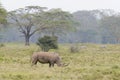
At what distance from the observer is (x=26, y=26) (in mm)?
59156

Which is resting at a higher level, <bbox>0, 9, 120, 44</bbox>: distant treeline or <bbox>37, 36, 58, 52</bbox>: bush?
<bbox>37, 36, 58, 52</bbox>: bush

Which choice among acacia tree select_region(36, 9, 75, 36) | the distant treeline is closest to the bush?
acacia tree select_region(36, 9, 75, 36)

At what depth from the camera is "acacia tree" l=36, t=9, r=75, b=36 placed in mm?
57625

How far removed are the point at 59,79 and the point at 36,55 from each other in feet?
19.6

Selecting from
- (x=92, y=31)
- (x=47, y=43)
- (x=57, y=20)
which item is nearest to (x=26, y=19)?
(x=57, y=20)

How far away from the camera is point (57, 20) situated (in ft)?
195

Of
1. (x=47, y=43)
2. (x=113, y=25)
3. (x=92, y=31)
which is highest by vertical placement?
(x=47, y=43)

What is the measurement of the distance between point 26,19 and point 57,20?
5.47 meters

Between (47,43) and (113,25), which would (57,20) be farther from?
(113,25)

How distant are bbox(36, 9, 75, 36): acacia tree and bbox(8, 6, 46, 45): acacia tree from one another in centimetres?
127

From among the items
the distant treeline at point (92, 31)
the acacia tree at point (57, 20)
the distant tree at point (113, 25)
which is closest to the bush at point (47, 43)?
the acacia tree at point (57, 20)

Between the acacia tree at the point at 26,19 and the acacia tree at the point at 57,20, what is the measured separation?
1.27 meters

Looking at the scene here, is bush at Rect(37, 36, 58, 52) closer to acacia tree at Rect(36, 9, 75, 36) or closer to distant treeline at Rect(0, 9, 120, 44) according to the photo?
acacia tree at Rect(36, 9, 75, 36)

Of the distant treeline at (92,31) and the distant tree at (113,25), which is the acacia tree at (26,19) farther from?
the distant tree at (113,25)
